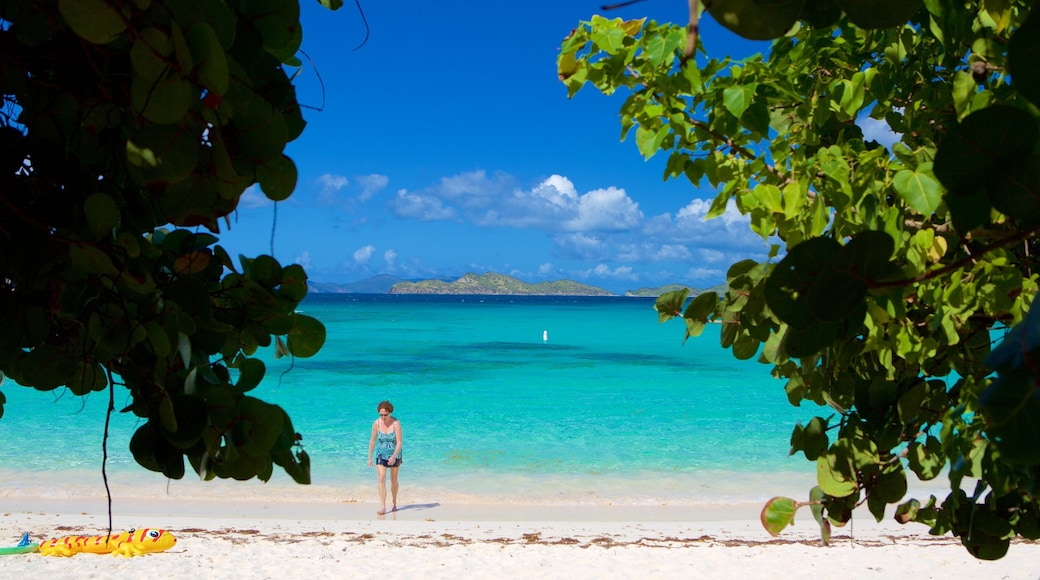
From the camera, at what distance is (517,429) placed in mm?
18656

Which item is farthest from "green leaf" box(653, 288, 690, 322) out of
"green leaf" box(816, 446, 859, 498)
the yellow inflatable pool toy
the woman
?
the woman

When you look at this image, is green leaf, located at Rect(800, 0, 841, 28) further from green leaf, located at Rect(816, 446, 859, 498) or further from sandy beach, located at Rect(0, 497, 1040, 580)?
sandy beach, located at Rect(0, 497, 1040, 580)

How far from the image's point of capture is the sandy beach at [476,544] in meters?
7.97

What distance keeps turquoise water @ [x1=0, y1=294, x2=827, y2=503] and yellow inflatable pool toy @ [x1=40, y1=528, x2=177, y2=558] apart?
214 cm

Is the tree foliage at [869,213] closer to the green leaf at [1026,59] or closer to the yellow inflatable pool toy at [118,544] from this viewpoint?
the green leaf at [1026,59]

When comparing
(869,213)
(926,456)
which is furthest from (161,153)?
(926,456)

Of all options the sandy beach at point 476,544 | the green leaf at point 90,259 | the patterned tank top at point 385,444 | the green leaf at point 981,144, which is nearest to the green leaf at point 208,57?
the green leaf at point 90,259

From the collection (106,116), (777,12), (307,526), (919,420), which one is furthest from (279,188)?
(307,526)

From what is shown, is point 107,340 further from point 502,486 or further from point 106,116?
point 502,486

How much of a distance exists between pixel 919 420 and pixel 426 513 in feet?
34.9

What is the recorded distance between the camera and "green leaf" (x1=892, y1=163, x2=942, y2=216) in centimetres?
134

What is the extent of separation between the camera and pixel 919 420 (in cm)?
179

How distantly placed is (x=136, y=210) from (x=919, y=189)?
1239 mm

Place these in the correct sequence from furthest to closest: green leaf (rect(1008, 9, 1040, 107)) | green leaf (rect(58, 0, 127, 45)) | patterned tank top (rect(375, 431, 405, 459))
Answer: patterned tank top (rect(375, 431, 405, 459)), green leaf (rect(58, 0, 127, 45)), green leaf (rect(1008, 9, 1040, 107))
